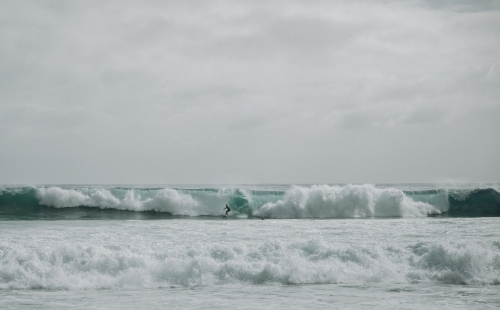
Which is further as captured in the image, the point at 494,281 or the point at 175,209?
the point at 175,209

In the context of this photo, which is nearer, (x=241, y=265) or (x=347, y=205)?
(x=241, y=265)

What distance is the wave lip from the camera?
26734 millimetres

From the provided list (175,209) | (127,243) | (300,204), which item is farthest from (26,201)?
(127,243)

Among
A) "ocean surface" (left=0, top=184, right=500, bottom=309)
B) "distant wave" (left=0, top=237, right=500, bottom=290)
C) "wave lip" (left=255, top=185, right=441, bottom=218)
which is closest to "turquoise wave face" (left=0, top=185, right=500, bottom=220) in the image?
"wave lip" (left=255, top=185, right=441, bottom=218)

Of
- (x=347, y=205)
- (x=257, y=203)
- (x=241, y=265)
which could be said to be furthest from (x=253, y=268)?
(x=257, y=203)

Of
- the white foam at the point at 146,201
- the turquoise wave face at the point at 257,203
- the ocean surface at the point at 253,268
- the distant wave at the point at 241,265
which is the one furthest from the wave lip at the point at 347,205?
the distant wave at the point at 241,265

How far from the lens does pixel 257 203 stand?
2836 cm

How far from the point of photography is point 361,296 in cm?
862

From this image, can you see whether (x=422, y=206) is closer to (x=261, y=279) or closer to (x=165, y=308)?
(x=261, y=279)

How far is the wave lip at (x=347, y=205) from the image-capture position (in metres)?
26.7

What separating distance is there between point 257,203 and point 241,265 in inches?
706

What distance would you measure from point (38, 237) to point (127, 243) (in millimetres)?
2727

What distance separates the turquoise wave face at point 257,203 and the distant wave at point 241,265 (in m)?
14.8

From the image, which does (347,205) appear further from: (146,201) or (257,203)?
(146,201)
